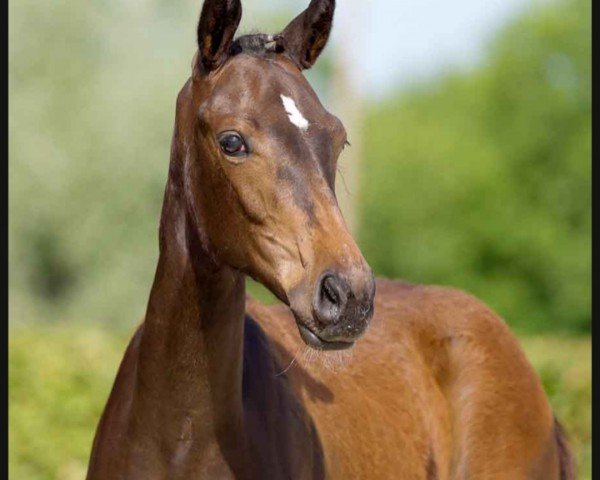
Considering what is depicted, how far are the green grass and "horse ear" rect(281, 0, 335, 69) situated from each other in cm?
499

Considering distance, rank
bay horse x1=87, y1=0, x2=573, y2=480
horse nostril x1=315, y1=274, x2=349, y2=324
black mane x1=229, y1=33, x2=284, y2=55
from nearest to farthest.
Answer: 1. horse nostril x1=315, y1=274, x2=349, y2=324
2. bay horse x1=87, y1=0, x2=573, y2=480
3. black mane x1=229, y1=33, x2=284, y2=55

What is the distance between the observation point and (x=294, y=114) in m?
4.17

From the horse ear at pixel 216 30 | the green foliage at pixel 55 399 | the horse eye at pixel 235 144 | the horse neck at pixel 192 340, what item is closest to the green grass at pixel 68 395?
the green foliage at pixel 55 399

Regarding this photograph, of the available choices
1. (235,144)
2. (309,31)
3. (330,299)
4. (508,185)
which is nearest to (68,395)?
(309,31)

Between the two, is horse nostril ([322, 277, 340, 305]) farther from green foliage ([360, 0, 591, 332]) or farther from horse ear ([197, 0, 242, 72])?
green foliage ([360, 0, 591, 332])

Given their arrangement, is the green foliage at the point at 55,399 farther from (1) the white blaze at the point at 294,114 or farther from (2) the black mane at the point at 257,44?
(1) the white blaze at the point at 294,114

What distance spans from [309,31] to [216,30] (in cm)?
43

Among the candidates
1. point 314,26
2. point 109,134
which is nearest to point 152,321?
point 314,26

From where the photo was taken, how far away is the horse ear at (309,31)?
467 cm

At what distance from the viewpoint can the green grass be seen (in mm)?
9266

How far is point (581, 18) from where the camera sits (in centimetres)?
4903

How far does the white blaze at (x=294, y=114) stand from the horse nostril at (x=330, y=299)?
54 centimetres

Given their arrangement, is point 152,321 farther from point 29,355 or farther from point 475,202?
point 475,202

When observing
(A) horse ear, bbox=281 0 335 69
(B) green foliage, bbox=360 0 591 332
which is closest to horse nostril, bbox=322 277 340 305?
(A) horse ear, bbox=281 0 335 69
